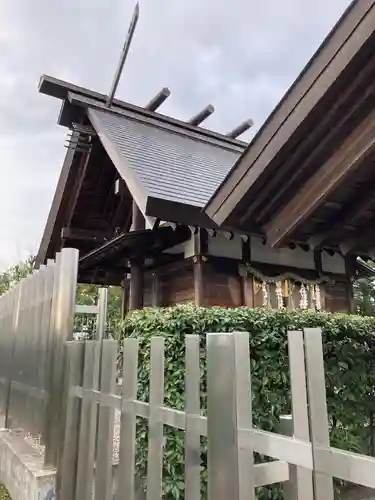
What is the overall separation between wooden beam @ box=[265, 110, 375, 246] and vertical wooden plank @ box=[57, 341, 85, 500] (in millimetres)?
1473

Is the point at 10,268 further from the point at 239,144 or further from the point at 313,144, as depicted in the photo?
the point at 313,144

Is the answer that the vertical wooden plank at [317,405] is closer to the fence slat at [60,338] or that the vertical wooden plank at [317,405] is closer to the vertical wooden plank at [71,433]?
the vertical wooden plank at [71,433]

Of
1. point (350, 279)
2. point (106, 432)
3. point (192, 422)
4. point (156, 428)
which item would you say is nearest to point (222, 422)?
point (192, 422)

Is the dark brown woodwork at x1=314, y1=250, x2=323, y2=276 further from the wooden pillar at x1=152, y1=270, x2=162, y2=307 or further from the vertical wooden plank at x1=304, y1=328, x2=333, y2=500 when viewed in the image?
the vertical wooden plank at x1=304, y1=328, x2=333, y2=500

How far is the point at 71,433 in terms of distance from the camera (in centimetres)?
239

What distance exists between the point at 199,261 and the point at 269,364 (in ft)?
8.44

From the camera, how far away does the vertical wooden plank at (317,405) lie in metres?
0.92

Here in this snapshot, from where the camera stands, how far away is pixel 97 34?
948 cm

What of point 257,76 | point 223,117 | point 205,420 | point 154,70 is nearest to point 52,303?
point 205,420

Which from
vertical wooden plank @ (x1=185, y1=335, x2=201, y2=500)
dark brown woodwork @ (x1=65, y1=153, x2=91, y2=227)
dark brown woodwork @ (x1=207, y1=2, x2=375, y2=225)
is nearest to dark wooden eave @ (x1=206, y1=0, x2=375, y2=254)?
dark brown woodwork @ (x1=207, y1=2, x2=375, y2=225)

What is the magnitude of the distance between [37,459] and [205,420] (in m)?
2.14

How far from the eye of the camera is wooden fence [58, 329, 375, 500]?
0.94 m

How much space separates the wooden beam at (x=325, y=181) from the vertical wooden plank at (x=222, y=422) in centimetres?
141

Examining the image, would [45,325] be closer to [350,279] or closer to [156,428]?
[156,428]
